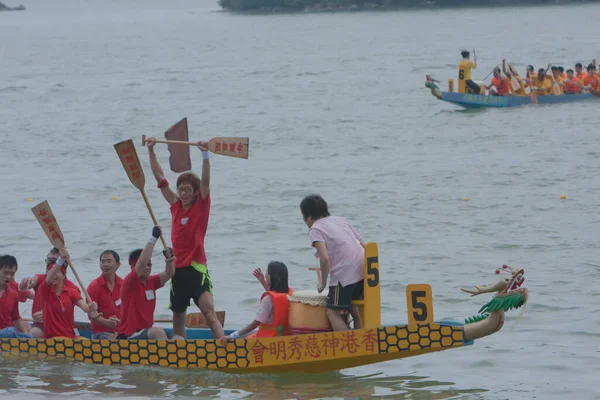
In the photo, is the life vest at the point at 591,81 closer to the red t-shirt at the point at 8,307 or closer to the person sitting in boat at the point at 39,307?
the person sitting in boat at the point at 39,307

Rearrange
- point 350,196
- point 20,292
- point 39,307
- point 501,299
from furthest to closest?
point 350,196
point 20,292
point 39,307
point 501,299

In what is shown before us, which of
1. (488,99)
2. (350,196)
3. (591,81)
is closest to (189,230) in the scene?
(350,196)

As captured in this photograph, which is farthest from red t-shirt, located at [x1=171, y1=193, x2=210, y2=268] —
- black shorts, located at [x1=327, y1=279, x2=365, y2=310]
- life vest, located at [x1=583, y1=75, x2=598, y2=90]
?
life vest, located at [x1=583, y1=75, x2=598, y2=90]

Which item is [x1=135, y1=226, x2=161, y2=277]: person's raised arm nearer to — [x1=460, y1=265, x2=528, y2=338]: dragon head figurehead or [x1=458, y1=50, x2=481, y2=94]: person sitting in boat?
[x1=460, y1=265, x2=528, y2=338]: dragon head figurehead

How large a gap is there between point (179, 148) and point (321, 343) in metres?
2.38

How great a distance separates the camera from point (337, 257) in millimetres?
9047

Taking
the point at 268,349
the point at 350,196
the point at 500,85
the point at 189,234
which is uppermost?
the point at 500,85

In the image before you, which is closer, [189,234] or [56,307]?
[189,234]

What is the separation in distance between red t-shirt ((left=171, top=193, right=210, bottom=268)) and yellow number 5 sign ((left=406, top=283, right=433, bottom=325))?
200cm

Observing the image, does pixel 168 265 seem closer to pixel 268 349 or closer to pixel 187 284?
pixel 187 284

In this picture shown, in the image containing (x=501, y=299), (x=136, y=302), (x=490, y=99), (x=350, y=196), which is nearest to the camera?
(x=501, y=299)

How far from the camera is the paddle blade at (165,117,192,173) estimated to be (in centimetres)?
962

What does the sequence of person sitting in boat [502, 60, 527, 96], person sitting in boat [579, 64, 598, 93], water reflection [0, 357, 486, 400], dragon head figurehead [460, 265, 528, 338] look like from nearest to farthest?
dragon head figurehead [460, 265, 528, 338] < water reflection [0, 357, 486, 400] < person sitting in boat [502, 60, 527, 96] < person sitting in boat [579, 64, 598, 93]

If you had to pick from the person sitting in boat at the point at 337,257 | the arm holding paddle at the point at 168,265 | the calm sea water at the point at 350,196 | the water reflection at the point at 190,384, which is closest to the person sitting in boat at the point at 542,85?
the calm sea water at the point at 350,196
